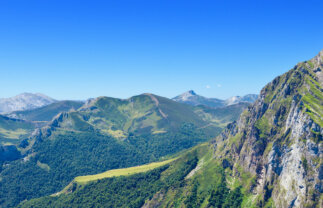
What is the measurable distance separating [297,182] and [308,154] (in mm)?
23314

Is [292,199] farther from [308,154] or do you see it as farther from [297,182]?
[308,154]

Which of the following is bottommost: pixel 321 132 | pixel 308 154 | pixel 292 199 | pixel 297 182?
pixel 292 199

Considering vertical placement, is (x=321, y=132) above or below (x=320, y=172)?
above

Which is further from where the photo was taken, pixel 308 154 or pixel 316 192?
pixel 308 154

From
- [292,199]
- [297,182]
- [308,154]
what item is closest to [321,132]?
[308,154]

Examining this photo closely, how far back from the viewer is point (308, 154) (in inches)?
7712

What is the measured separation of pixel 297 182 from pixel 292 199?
1350cm

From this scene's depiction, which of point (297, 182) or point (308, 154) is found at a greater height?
point (308, 154)

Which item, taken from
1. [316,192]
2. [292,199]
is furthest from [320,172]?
[292,199]

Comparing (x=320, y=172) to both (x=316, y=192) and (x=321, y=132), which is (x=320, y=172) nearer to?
(x=316, y=192)

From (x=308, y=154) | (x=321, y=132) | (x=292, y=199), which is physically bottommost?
(x=292, y=199)

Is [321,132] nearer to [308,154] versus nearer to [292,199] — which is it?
[308,154]

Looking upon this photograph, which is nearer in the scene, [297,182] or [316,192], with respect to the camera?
[316,192]

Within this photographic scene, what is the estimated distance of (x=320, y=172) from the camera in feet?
605
